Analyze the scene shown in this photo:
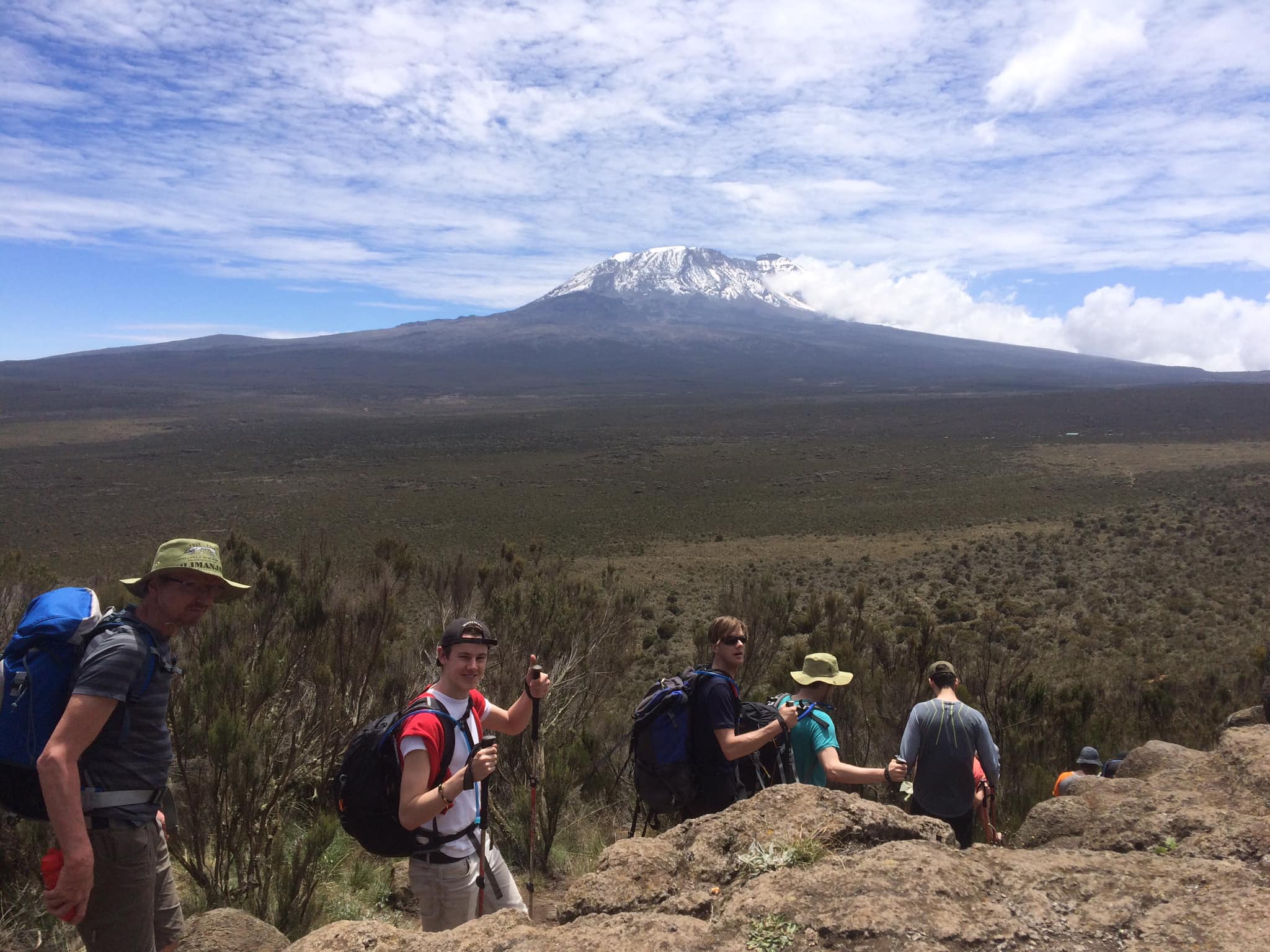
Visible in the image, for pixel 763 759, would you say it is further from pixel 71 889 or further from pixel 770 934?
pixel 71 889

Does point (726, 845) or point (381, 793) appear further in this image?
point (381, 793)

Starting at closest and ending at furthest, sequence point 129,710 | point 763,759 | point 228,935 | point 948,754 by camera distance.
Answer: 1. point 129,710
2. point 228,935
3. point 763,759
4. point 948,754

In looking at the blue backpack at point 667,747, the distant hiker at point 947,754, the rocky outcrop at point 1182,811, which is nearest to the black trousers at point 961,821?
the distant hiker at point 947,754

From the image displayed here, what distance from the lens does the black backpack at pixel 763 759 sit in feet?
10.3

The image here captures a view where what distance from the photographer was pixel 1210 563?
2130 centimetres

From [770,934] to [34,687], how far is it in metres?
1.92

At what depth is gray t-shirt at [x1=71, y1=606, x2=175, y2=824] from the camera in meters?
2.00

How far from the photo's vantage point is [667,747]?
300 cm

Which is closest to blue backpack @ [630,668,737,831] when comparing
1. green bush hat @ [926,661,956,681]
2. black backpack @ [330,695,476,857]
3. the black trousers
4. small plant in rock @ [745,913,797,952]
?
black backpack @ [330,695,476,857]

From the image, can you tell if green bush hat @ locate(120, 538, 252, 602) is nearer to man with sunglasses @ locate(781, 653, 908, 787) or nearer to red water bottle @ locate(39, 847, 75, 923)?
red water bottle @ locate(39, 847, 75, 923)

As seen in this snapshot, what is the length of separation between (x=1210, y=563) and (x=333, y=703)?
23.8 m

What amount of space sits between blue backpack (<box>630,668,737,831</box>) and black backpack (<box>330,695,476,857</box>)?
0.78 m

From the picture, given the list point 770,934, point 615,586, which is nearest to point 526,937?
point 770,934

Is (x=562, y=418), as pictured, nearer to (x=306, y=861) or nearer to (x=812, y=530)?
(x=812, y=530)
